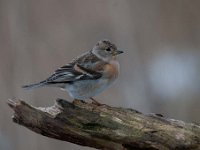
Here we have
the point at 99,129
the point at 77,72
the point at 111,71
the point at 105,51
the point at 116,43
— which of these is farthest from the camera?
the point at 116,43

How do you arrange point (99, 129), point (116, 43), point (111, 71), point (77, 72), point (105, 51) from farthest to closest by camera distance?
point (116, 43), point (105, 51), point (111, 71), point (77, 72), point (99, 129)

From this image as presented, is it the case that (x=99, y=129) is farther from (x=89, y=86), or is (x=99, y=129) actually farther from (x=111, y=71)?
(x=111, y=71)

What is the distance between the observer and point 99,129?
5500 mm

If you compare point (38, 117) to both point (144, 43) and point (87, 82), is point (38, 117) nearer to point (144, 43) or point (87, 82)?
point (87, 82)

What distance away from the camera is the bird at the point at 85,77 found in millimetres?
6238

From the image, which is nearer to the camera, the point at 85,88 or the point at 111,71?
the point at 85,88

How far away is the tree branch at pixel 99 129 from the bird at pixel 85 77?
640 mm

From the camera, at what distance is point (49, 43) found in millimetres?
10422

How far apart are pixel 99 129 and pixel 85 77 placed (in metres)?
0.96

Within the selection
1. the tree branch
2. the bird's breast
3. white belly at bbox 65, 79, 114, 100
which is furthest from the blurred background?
the tree branch

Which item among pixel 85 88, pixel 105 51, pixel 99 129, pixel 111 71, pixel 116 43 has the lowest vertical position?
pixel 99 129

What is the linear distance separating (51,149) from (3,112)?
2.68 feet

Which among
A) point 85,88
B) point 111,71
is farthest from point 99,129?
point 111,71

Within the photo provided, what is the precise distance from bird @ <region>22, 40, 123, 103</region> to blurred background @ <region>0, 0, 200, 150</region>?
2.84m
